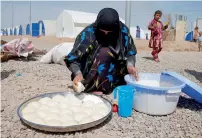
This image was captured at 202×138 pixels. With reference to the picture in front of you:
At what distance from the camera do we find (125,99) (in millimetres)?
2291

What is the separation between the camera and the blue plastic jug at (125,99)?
228 centimetres

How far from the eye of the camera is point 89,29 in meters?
2.78

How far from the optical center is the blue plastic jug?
228cm

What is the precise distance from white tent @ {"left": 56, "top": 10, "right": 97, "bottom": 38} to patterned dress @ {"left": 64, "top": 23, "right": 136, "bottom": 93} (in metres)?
18.9

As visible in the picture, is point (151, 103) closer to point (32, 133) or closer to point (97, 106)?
point (97, 106)

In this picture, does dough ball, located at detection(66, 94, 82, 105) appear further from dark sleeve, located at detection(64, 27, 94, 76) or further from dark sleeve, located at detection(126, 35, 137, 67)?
dark sleeve, located at detection(126, 35, 137, 67)

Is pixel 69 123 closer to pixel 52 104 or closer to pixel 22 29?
pixel 52 104

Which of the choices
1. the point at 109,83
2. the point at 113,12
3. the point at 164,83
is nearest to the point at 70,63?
the point at 109,83

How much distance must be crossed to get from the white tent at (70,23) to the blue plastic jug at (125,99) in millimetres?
19493

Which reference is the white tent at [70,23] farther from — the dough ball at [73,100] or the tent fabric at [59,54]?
the dough ball at [73,100]

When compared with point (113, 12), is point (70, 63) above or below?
below

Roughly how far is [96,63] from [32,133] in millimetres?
1094

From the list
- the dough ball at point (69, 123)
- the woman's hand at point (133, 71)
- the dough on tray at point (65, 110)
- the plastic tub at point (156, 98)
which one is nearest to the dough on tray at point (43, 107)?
the dough on tray at point (65, 110)

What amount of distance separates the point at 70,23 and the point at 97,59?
64.2 ft
